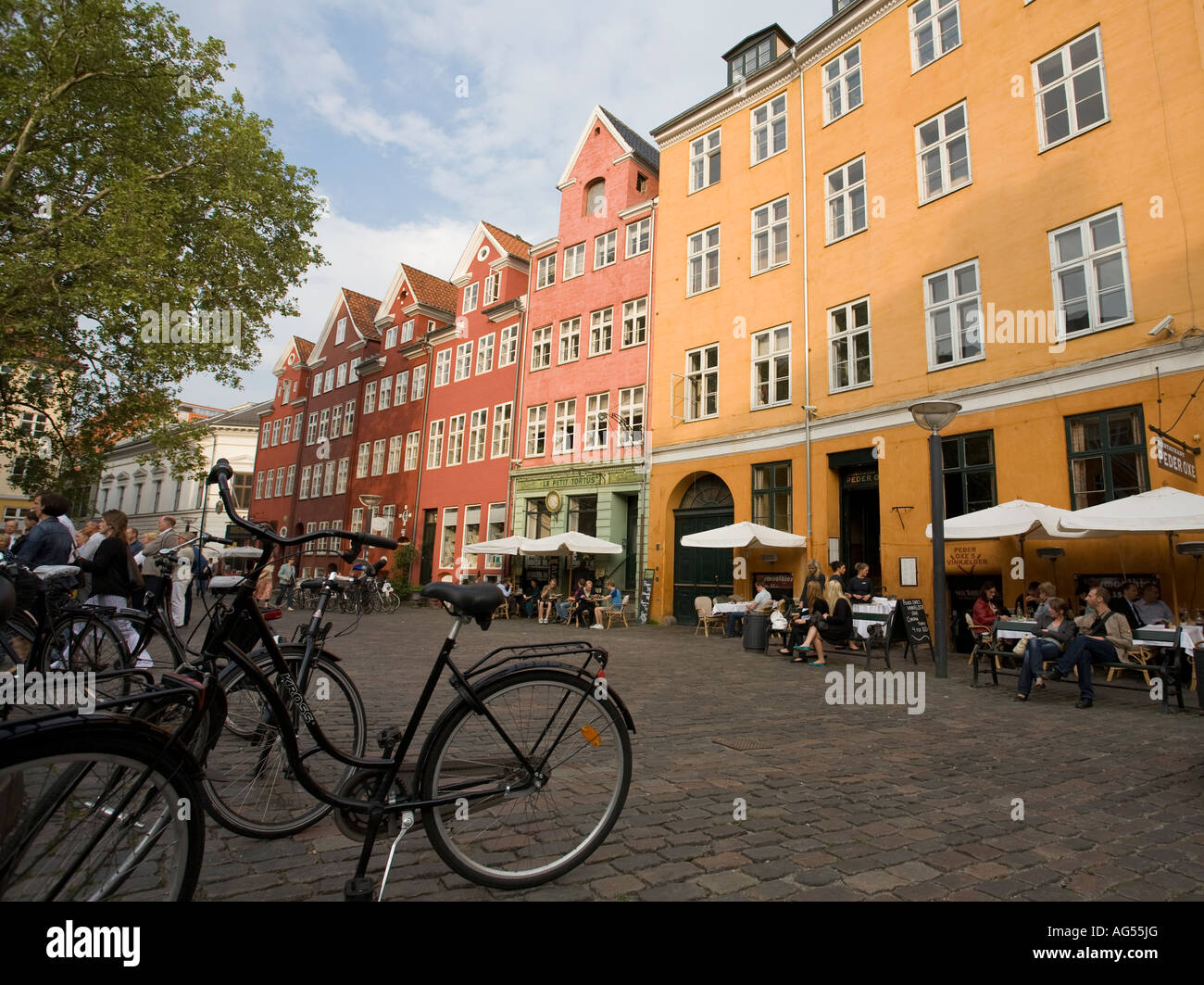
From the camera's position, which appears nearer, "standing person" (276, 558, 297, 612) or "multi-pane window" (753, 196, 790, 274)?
"multi-pane window" (753, 196, 790, 274)

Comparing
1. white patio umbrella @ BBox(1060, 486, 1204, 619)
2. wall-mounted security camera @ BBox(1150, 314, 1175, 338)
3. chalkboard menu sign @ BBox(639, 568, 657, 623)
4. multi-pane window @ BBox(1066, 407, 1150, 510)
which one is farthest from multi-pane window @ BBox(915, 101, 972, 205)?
chalkboard menu sign @ BBox(639, 568, 657, 623)

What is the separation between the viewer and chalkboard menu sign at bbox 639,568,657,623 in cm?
2105

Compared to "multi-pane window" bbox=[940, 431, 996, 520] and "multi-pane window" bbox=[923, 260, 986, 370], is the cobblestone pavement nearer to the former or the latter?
"multi-pane window" bbox=[940, 431, 996, 520]

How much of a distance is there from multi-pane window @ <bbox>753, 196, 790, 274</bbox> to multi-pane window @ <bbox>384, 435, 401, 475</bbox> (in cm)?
2122

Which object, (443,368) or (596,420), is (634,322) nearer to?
(596,420)

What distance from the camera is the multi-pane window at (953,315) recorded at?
14.7 metres

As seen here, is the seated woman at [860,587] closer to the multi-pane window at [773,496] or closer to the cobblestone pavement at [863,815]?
the multi-pane window at [773,496]

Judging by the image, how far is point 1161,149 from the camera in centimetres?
1221

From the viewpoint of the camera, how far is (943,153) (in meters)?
16.0

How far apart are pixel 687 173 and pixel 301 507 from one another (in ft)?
101

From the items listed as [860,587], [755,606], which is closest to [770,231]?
[755,606]
